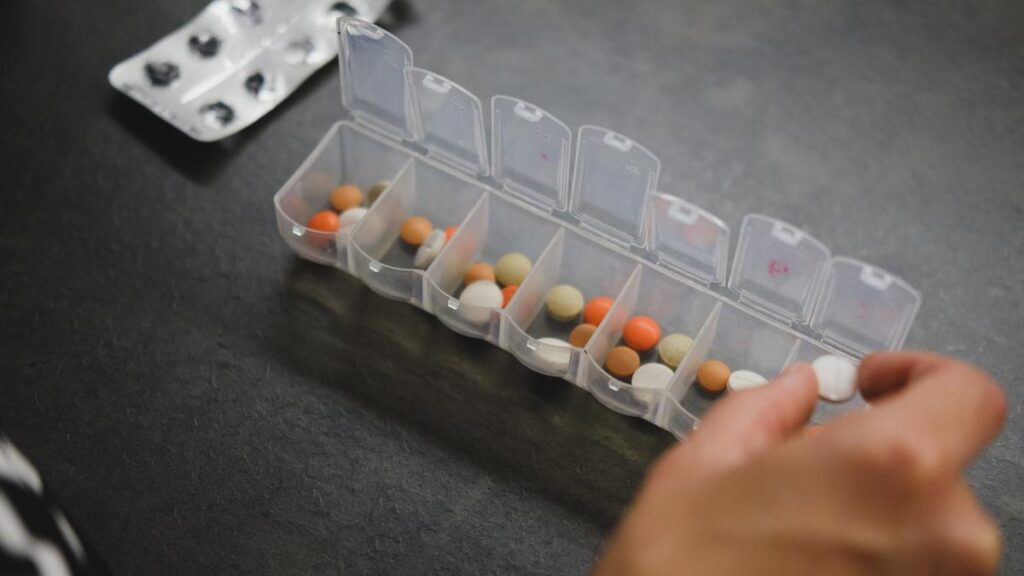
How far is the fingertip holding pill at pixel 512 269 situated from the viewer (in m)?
1.26

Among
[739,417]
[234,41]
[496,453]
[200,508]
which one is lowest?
[200,508]

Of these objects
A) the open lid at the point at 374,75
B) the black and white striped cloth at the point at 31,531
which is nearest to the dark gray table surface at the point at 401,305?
the open lid at the point at 374,75

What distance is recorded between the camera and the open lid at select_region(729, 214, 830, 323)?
1122 mm

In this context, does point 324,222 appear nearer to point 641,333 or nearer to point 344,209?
point 344,209

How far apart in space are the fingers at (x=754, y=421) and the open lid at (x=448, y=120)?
0.53 m

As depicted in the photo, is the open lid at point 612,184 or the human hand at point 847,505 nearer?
the human hand at point 847,505

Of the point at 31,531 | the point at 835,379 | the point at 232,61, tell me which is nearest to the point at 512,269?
the point at 835,379

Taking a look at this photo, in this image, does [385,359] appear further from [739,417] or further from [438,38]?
[739,417]

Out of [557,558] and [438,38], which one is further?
[438,38]

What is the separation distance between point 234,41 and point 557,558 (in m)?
0.75

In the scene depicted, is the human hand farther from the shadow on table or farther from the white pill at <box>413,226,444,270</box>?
the white pill at <box>413,226,444,270</box>

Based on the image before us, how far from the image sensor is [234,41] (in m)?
1.47

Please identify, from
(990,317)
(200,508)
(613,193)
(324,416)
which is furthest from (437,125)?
(990,317)

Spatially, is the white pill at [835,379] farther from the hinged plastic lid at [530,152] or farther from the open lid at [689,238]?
the hinged plastic lid at [530,152]
